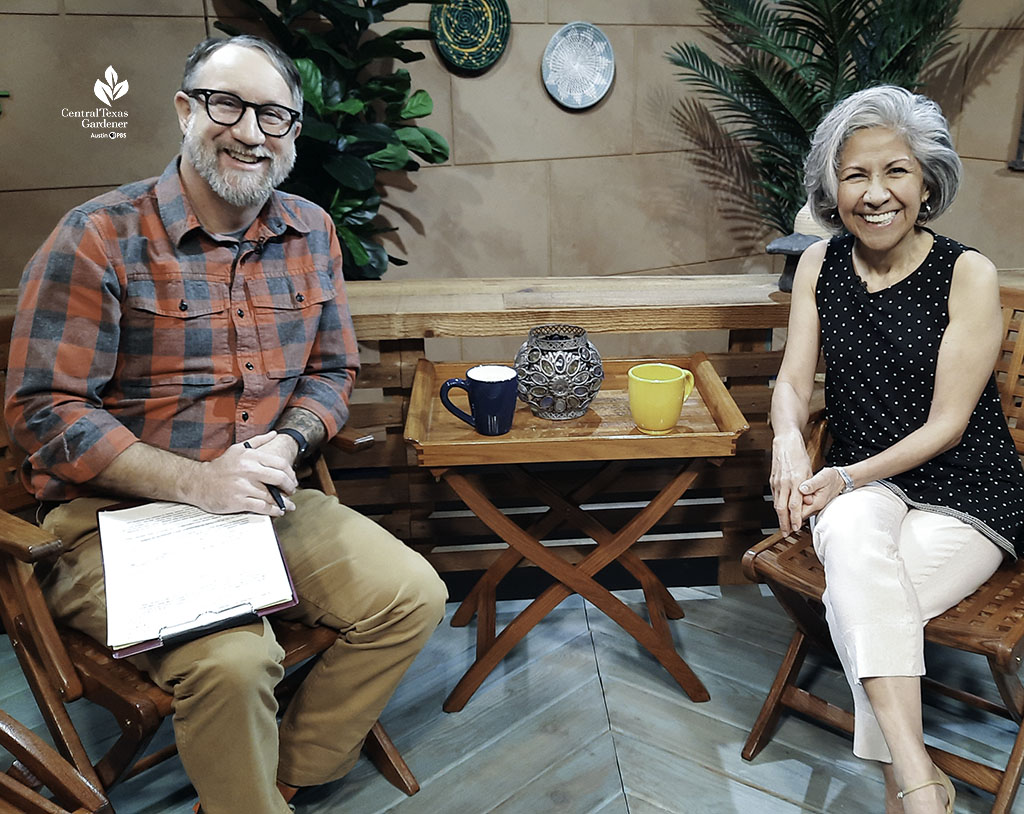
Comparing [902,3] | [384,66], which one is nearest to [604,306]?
[384,66]

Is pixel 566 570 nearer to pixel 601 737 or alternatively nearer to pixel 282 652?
pixel 601 737

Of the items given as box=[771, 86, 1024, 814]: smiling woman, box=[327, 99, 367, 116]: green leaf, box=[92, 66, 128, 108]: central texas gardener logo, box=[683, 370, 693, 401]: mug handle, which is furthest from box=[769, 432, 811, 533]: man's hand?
box=[92, 66, 128, 108]: central texas gardener logo

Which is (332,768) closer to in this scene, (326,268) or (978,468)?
(326,268)

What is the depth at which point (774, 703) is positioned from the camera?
203cm

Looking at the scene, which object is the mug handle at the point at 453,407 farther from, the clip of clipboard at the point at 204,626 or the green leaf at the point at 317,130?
the green leaf at the point at 317,130

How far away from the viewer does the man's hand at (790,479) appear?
1860 mm

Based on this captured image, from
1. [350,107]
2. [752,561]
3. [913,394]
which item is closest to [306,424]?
[752,561]

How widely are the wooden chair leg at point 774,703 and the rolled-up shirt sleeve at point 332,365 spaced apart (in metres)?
1.20

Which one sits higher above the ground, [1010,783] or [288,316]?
[288,316]

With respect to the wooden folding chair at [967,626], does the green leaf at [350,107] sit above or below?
above

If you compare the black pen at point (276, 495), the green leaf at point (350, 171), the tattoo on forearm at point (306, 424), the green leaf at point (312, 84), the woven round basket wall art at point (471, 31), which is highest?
the woven round basket wall art at point (471, 31)

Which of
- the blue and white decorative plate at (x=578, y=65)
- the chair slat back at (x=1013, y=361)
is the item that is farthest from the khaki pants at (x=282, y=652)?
the blue and white decorative plate at (x=578, y=65)

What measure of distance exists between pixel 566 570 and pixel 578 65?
3.22m

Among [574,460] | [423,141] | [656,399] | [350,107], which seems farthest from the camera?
[423,141]
